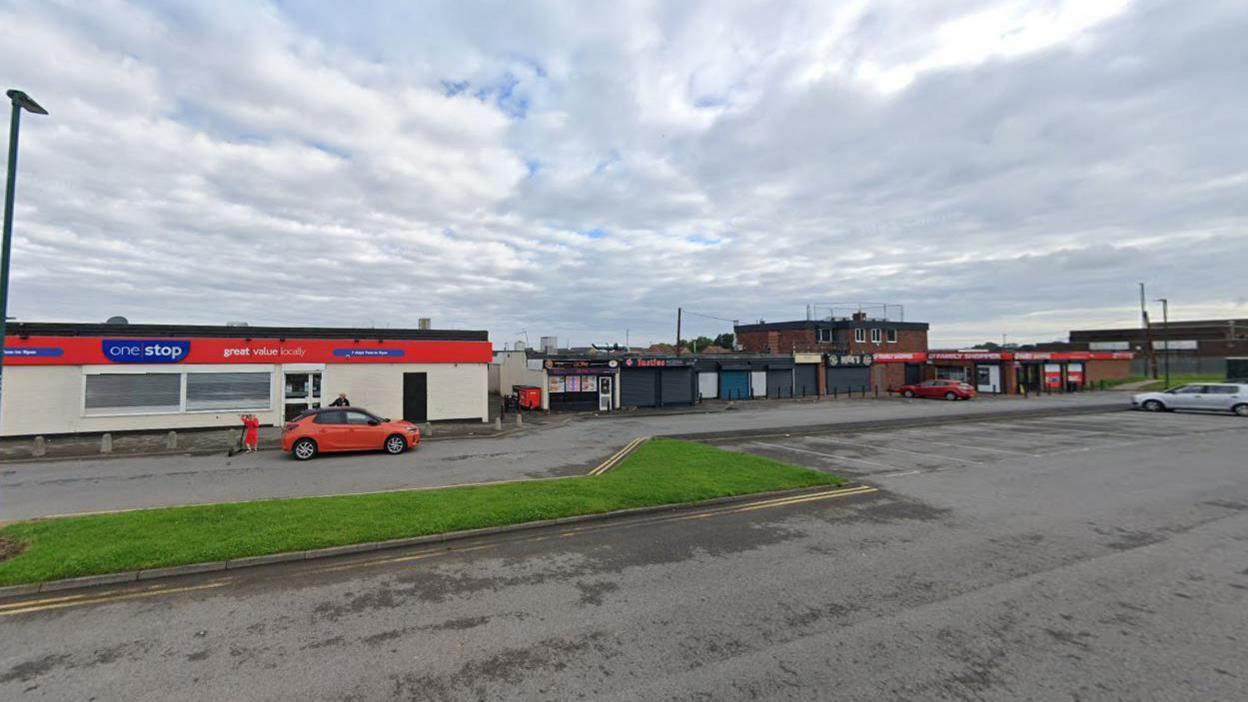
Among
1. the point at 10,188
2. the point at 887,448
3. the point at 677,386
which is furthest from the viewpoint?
the point at 677,386

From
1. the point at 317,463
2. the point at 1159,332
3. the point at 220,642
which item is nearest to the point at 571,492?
the point at 220,642

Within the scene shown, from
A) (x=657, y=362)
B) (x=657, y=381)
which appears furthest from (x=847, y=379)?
(x=657, y=362)

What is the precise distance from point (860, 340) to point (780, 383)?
12239 millimetres

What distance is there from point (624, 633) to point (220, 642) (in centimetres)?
369

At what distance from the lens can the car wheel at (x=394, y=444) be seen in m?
16.6

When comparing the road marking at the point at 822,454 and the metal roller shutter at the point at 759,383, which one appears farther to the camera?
the metal roller shutter at the point at 759,383

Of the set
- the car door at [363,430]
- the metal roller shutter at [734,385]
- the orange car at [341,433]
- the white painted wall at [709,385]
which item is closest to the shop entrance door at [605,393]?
the white painted wall at [709,385]

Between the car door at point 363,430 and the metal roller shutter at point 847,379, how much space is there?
1462 inches

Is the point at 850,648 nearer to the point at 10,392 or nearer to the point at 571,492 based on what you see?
the point at 571,492

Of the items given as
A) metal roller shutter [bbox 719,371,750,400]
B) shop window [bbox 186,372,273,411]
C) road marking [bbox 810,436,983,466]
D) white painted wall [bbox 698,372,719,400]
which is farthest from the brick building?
shop window [bbox 186,372,273,411]

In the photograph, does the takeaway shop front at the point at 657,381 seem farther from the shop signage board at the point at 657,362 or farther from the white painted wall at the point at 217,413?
the white painted wall at the point at 217,413

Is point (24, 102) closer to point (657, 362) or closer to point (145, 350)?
point (145, 350)

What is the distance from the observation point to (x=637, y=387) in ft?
113

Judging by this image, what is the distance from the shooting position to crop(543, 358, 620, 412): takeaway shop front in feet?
104
